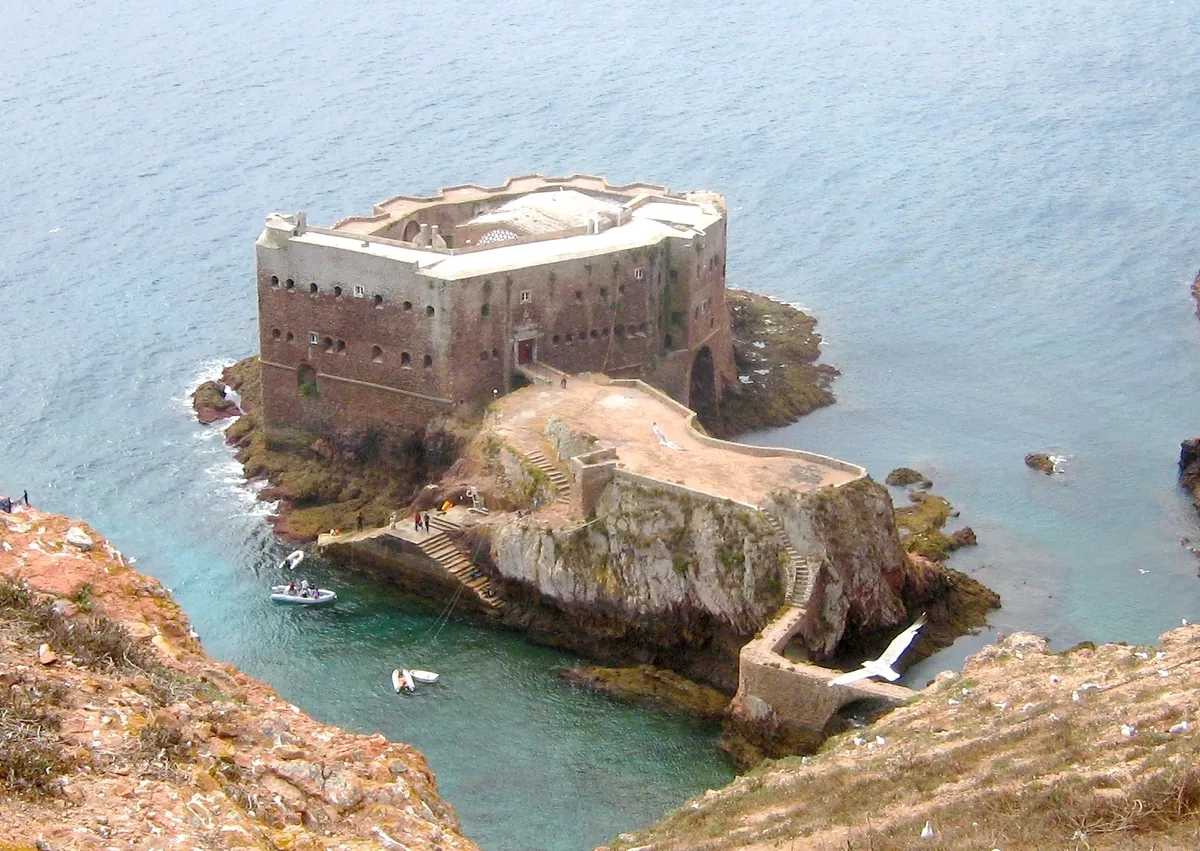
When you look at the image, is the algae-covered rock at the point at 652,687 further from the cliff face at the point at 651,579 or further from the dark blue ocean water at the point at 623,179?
the dark blue ocean water at the point at 623,179

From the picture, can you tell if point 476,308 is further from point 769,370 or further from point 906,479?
point 769,370

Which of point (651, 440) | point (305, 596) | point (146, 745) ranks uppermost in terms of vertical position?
point (146, 745)

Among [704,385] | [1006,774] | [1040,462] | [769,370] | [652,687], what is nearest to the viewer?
[1006,774]

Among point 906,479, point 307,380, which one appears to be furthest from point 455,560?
point 906,479

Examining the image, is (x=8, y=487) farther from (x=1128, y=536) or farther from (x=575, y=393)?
(x=1128, y=536)

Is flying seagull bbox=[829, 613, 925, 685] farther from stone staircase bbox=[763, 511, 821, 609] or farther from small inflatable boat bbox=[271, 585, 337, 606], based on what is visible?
small inflatable boat bbox=[271, 585, 337, 606]

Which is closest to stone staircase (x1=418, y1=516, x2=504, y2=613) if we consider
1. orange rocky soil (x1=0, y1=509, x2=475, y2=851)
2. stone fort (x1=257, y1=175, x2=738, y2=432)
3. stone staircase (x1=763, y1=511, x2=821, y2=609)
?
stone fort (x1=257, y1=175, x2=738, y2=432)
